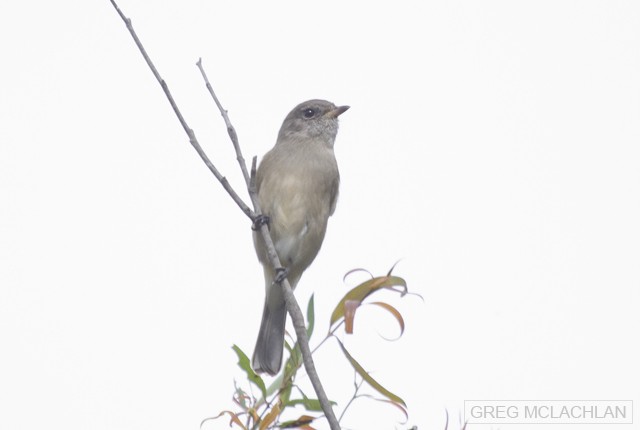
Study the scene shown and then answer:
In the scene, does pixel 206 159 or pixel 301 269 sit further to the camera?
pixel 301 269

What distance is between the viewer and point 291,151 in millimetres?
6969

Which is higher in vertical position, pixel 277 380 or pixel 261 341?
pixel 261 341

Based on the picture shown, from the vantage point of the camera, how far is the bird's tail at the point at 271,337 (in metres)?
6.47

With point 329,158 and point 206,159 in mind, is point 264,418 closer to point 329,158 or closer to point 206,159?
point 206,159

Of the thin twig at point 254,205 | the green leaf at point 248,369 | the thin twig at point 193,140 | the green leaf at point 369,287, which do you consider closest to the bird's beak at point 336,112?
the thin twig at point 254,205

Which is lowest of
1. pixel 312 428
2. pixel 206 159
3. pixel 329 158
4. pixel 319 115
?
pixel 312 428

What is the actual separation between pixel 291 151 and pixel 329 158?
0.31 m

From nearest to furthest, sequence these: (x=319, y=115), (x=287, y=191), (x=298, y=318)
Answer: (x=298, y=318), (x=287, y=191), (x=319, y=115)

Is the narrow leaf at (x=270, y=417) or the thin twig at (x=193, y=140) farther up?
the thin twig at (x=193, y=140)

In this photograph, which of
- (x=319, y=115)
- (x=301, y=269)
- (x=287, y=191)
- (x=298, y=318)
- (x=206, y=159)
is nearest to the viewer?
(x=298, y=318)

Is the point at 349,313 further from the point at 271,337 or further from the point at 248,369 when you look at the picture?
the point at 271,337

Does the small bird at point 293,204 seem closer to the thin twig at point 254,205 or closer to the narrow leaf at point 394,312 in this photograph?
the thin twig at point 254,205

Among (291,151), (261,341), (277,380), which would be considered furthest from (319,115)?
(277,380)

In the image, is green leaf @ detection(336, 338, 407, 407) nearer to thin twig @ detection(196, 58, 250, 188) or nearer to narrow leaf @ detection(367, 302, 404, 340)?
narrow leaf @ detection(367, 302, 404, 340)
